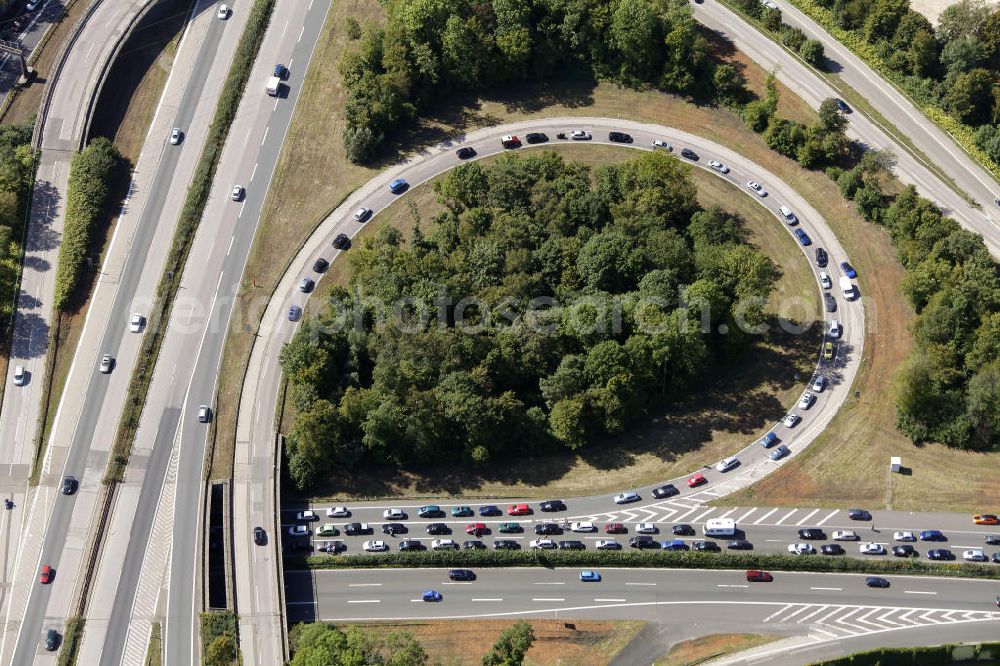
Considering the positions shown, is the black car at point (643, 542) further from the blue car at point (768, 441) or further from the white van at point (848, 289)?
the white van at point (848, 289)

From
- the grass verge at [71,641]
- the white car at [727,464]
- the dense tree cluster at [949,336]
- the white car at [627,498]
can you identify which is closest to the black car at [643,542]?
the white car at [627,498]

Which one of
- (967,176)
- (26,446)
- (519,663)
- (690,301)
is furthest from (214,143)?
(967,176)

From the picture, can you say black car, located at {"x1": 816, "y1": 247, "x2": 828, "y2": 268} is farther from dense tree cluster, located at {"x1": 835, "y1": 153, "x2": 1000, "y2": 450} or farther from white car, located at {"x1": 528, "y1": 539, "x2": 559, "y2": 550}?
white car, located at {"x1": 528, "y1": 539, "x2": 559, "y2": 550}

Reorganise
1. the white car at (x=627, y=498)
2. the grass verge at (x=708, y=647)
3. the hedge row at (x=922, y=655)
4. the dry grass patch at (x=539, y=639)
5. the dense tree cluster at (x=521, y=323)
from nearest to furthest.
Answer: the hedge row at (x=922, y=655) < the grass verge at (x=708, y=647) < the dry grass patch at (x=539, y=639) < the white car at (x=627, y=498) < the dense tree cluster at (x=521, y=323)

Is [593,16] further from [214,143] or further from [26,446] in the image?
[26,446]

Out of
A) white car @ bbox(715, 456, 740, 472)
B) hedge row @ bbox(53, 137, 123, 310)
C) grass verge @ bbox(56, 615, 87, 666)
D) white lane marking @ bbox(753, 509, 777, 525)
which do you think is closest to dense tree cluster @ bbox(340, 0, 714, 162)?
hedge row @ bbox(53, 137, 123, 310)

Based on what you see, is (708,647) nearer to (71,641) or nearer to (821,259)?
(821,259)

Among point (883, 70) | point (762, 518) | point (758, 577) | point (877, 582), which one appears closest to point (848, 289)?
point (762, 518)
